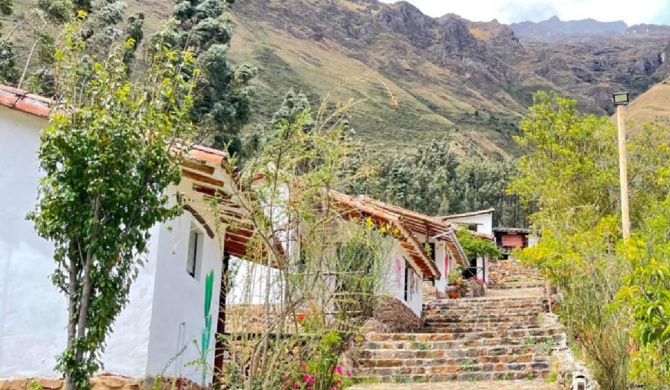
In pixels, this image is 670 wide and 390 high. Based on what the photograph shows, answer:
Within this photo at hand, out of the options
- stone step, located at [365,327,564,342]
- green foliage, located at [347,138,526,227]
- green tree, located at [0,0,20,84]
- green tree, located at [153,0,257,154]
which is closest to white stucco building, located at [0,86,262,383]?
stone step, located at [365,327,564,342]

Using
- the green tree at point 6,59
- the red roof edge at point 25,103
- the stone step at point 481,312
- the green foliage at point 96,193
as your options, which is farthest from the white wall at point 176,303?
the stone step at point 481,312

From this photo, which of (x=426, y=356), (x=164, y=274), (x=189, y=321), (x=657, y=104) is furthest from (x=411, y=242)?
(x=657, y=104)

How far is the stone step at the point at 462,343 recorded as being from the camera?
58.2 ft

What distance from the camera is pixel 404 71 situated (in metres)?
157

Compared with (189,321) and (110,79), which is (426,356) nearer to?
(189,321)

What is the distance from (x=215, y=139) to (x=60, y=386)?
15753mm

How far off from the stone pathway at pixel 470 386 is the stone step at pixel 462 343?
1.92 meters

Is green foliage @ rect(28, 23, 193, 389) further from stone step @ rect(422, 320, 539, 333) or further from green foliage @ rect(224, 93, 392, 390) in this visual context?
stone step @ rect(422, 320, 539, 333)

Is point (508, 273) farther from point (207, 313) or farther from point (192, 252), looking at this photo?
point (192, 252)

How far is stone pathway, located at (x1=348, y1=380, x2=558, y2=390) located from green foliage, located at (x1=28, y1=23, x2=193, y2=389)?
32.0 ft

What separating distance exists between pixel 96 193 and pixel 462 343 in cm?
1380

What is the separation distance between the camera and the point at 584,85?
186 meters

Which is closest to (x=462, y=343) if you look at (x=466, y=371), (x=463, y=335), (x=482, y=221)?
(x=463, y=335)

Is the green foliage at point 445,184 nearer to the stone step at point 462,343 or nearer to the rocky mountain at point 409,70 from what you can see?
the rocky mountain at point 409,70
